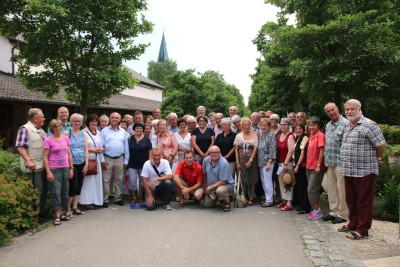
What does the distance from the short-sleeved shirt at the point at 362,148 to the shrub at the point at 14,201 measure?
5156 millimetres

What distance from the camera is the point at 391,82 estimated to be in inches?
346

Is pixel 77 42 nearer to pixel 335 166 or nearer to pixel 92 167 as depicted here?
pixel 92 167

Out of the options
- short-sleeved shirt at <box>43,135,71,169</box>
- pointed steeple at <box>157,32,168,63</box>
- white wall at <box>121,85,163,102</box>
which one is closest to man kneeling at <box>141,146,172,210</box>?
short-sleeved shirt at <box>43,135,71,169</box>

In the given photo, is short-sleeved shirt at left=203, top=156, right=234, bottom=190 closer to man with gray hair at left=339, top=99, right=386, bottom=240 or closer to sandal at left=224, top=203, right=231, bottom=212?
sandal at left=224, top=203, right=231, bottom=212

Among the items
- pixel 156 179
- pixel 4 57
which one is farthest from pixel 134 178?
pixel 4 57

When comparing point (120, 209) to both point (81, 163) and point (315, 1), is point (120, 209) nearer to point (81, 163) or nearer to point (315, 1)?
point (81, 163)

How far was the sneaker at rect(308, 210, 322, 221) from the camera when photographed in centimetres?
658

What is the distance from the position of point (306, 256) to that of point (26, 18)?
11088 millimetres

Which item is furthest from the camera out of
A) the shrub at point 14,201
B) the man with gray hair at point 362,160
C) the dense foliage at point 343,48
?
the dense foliage at point 343,48

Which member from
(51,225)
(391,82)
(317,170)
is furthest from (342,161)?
(51,225)

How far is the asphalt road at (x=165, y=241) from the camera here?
4.60m

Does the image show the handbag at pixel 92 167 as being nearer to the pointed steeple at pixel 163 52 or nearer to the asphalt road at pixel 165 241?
the asphalt road at pixel 165 241

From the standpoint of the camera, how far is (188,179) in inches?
299

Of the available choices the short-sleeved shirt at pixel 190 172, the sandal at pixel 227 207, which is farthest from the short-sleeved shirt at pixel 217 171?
the sandal at pixel 227 207
